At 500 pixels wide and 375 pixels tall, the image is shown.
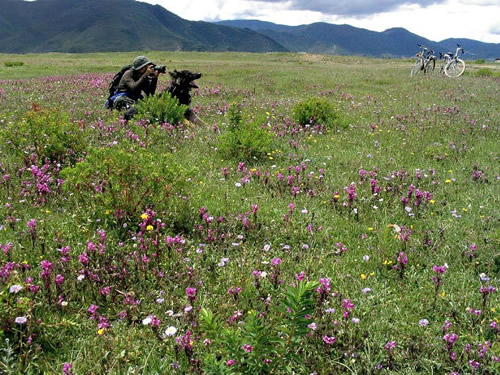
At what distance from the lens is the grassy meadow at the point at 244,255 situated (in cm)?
318

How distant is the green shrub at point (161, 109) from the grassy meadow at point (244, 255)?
1.22 meters

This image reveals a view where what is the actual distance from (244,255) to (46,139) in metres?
5.29

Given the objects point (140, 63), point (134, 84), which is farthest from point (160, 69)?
point (134, 84)

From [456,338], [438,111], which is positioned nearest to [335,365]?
[456,338]

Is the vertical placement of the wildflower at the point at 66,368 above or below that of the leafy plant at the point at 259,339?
below

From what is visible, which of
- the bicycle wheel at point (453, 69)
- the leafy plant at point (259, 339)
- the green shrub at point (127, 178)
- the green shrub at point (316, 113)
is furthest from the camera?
the bicycle wheel at point (453, 69)

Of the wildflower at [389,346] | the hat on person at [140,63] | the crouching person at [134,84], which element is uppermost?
the hat on person at [140,63]

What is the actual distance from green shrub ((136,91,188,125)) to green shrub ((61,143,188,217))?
19.0ft

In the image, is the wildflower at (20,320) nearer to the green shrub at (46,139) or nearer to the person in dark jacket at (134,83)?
the green shrub at (46,139)

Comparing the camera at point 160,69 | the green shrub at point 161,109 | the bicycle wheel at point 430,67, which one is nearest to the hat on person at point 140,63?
the camera at point 160,69

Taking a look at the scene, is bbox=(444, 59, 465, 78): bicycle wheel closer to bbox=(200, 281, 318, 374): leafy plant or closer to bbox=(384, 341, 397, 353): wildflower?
bbox=(384, 341, 397, 353): wildflower

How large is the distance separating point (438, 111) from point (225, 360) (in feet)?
46.1

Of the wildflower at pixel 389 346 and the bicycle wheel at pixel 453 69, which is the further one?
the bicycle wheel at pixel 453 69

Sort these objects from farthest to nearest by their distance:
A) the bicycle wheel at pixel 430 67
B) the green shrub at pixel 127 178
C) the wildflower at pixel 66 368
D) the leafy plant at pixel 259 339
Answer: the bicycle wheel at pixel 430 67 < the green shrub at pixel 127 178 < the wildflower at pixel 66 368 < the leafy plant at pixel 259 339
